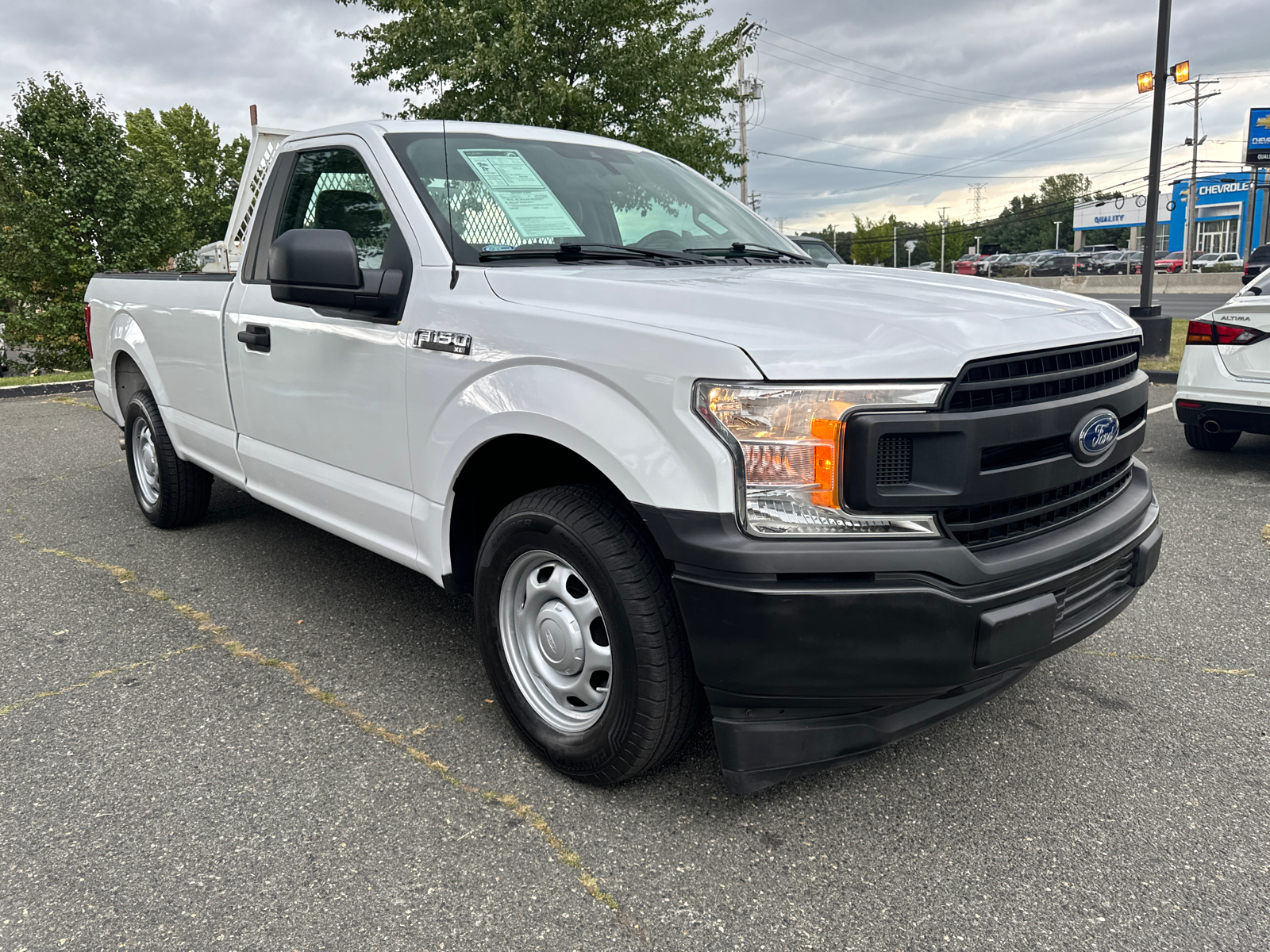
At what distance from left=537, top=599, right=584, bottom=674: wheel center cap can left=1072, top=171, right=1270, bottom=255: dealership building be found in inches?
3123

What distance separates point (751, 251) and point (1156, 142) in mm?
11027

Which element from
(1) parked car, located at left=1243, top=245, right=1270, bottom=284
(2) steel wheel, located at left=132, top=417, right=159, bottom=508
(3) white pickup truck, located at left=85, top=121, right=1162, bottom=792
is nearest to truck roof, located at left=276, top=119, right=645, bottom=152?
(3) white pickup truck, located at left=85, top=121, right=1162, bottom=792

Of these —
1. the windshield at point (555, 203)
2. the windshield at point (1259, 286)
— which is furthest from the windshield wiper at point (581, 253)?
the windshield at point (1259, 286)

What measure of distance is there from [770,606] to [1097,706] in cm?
173

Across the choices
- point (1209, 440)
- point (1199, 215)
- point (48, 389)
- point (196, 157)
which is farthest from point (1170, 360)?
point (1199, 215)

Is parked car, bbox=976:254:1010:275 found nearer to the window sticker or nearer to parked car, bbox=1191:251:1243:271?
parked car, bbox=1191:251:1243:271

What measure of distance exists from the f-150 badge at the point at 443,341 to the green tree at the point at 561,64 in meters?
11.9

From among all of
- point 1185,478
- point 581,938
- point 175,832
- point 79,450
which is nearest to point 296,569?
point 175,832

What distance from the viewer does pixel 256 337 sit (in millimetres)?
3766

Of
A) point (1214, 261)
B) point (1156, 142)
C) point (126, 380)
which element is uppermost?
point (1156, 142)

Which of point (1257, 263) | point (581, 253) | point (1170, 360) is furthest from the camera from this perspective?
point (1257, 263)

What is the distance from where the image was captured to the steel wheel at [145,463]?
5277mm

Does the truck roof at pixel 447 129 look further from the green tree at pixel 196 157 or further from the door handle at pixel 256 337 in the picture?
the green tree at pixel 196 157

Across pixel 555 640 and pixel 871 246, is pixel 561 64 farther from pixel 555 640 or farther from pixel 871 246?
pixel 871 246
